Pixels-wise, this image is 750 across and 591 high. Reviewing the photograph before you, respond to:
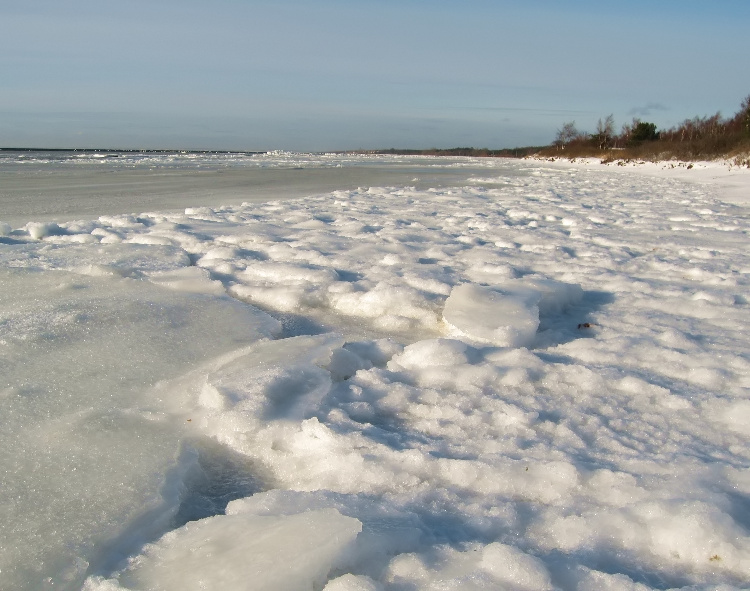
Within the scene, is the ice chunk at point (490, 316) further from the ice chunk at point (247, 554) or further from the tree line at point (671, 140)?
the tree line at point (671, 140)

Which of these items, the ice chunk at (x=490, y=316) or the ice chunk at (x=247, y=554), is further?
the ice chunk at (x=490, y=316)

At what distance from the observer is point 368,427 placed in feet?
5.69

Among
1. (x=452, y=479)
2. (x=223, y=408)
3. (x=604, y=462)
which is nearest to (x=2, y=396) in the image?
(x=223, y=408)

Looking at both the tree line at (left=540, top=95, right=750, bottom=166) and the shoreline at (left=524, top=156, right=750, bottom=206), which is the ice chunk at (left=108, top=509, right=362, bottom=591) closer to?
the shoreline at (left=524, top=156, right=750, bottom=206)

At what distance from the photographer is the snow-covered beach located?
3.94ft

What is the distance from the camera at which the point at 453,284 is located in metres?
3.36

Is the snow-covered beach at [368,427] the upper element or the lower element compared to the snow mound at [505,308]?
lower

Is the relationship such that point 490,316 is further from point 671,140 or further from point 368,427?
point 671,140

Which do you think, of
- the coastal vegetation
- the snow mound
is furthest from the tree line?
the snow mound

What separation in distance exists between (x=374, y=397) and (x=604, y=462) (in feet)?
2.47

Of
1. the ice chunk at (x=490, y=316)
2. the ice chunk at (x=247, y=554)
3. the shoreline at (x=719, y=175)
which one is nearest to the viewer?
the ice chunk at (x=247, y=554)

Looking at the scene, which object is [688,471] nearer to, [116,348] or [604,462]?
[604,462]

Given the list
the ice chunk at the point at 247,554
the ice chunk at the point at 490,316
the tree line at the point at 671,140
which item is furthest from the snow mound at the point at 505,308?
the tree line at the point at 671,140

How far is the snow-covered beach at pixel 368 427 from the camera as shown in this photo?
120 cm
